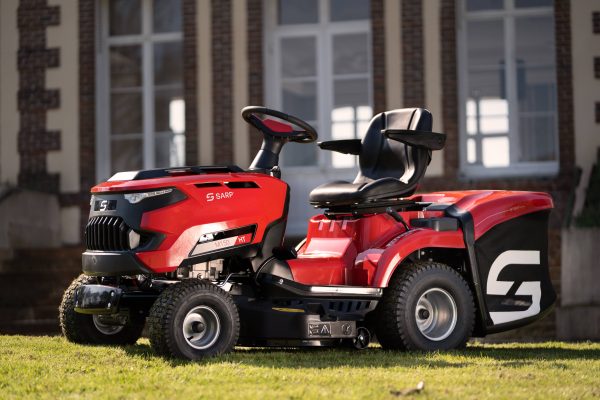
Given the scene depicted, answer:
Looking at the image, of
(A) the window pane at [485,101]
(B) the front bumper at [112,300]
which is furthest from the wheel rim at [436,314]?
(A) the window pane at [485,101]

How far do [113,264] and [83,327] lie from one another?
3.26 ft

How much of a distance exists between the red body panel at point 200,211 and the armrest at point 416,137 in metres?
0.79

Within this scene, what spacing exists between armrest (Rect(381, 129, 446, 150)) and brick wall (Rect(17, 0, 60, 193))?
24.1 feet

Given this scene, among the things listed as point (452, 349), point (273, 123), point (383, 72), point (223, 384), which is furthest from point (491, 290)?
point (383, 72)

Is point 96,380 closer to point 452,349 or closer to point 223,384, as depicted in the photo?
point 223,384

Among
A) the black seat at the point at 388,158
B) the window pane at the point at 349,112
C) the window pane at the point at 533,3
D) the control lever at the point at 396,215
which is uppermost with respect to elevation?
the window pane at the point at 533,3

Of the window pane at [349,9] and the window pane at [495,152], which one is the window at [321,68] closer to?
the window pane at [349,9]

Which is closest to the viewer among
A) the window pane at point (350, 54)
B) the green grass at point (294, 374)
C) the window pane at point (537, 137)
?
the green grass at point (294, 374)

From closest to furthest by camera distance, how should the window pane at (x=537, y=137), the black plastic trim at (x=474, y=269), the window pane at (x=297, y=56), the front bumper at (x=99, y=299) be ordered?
1. the front bumper at (x=99, y=299)
2. the black plastic trim at (x=474, y=269)
3. the window pane at (x=537, y=137)
4. the window pane at (x=297, y=56)

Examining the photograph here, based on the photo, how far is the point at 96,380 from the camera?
550cm

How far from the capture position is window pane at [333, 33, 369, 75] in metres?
13.4

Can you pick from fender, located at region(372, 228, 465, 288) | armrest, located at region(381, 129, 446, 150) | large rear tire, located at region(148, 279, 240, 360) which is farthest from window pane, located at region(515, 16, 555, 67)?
large rear tire, located at region(148, 279, 240, 360)

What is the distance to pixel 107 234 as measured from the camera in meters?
6.40

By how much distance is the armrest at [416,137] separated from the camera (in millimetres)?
7172
